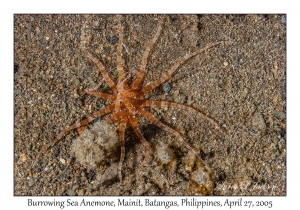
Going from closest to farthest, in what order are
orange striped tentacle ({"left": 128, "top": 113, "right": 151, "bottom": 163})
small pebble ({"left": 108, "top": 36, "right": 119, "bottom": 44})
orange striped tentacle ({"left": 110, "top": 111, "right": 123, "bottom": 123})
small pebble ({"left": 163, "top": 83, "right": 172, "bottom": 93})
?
orange striped tentacle ({"left": 128, "top": 113, "right": 151, "bottom": 163})
orange striped tentacle ({"left": 110, "top": 111, "right": 123, "bottom": 123})
small pebble ({"left": 163, "top": 83, "right": 172, "bottom": 93})
small pebble ({"left": 108, "top": 36, "right": 119, "bottom": 44})

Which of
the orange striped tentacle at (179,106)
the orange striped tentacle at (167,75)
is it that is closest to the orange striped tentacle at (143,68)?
the orange striped tentacle at (167,75)

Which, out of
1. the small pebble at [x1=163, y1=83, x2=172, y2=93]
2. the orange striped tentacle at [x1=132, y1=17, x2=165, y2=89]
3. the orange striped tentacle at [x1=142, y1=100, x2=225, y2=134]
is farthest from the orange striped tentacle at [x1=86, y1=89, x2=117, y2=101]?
the small pebble at [x1=163, y1=83, x2=172, y2=93]

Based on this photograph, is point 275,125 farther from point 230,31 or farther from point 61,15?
point 61,15

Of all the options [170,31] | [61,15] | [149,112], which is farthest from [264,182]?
[61,15]

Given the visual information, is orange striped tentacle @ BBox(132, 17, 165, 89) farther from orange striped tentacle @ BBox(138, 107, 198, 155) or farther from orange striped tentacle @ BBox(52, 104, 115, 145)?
orange striped tentacle @ BBox(52, 104, 115, 145)

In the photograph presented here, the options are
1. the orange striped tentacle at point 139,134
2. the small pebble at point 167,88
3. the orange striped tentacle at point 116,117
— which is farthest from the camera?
the small pebble at point 167,88

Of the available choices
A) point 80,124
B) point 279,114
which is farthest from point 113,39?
point 279,114

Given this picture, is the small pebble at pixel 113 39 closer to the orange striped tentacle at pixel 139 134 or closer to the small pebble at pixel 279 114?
the orange striped tentacle at pixel 139 134

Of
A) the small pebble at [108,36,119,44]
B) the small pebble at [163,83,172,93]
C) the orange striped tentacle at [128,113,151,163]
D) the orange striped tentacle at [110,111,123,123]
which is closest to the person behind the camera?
the orange striped tentacle at [128,113,151,163]

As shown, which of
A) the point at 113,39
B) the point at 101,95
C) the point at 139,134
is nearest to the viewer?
the point at 139,134

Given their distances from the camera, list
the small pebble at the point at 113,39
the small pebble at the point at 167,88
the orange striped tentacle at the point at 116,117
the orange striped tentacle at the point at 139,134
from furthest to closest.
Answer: the small pebble at the point at 113,39 → the small pebble at the point at 167,88 → the orange striped tentacle at the point at 116,117 → the orange striped tentacle at the point at 139,134

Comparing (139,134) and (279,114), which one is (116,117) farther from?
(279,114)
